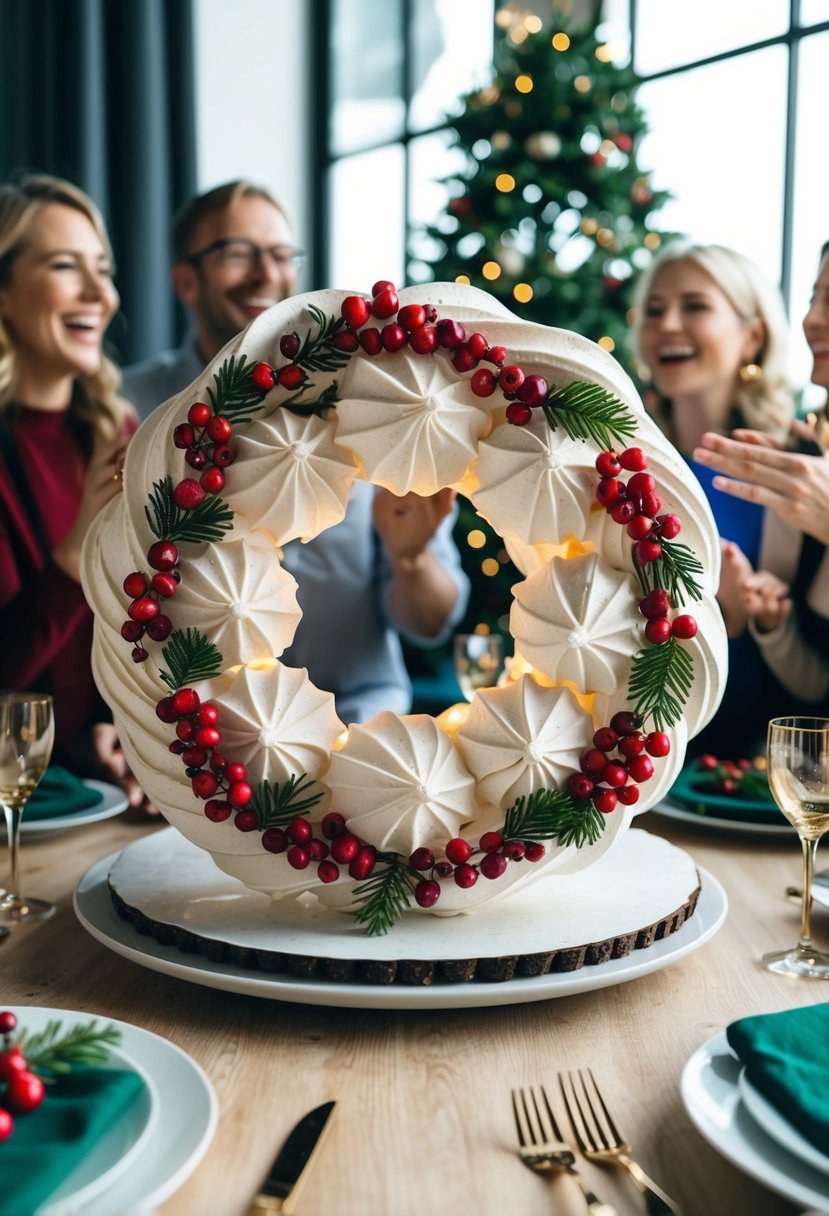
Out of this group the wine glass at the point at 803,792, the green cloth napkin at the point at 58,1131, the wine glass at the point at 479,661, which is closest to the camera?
the green cloth napkin at the point at 58,1131

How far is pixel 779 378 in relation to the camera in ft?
8.25

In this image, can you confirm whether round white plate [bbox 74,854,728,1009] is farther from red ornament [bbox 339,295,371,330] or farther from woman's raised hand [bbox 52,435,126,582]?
woman's raised hand [bbox 52,435,126,582]

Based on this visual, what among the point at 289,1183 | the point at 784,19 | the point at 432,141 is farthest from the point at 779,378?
the point at 432,141

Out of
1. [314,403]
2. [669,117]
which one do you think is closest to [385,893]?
[314,403]

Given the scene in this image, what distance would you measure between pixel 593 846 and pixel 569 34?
10.7ft

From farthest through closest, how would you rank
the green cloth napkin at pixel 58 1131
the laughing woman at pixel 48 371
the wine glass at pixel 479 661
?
the laughing woman at pixel 48 371 < the wine glass at pixel 479 661 < the green cloth napkin at pixel 58 1131

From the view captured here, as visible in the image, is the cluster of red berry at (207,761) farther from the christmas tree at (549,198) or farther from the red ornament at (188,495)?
the christmas tree at (549,198)

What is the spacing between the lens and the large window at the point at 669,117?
344 cm

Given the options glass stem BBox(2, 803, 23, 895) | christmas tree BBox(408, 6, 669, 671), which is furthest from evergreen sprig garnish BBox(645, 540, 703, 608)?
christmas tree BBox(408, 6, 669, 671)

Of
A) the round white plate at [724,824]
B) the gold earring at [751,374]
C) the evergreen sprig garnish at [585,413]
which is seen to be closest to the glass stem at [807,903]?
the round white plate at [724,824]

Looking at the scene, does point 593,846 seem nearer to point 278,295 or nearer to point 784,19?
point 278,295

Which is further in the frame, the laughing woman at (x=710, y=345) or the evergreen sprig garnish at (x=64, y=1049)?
the laughing woman at (x=710, y=345)

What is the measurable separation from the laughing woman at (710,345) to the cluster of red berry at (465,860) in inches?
Result: 62.3

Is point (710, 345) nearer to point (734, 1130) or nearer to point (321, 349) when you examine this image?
point (321, 349)
